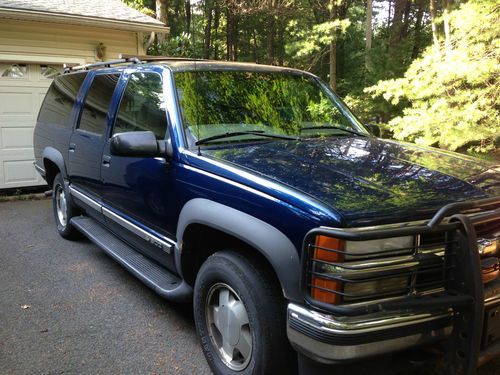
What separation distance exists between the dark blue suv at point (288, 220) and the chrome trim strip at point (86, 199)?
0.13 m

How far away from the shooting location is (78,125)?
16.2 ft

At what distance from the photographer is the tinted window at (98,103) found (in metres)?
4.32

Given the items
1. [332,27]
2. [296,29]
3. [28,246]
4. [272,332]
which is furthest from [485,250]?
[296,29]

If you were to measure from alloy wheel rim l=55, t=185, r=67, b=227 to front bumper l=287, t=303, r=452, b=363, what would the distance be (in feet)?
14.2

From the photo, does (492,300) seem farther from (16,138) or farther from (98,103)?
(16,138)

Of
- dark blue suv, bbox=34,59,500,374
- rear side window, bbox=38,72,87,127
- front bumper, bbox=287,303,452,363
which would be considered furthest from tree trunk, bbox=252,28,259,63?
front bumper, bbox=287,303,452,363

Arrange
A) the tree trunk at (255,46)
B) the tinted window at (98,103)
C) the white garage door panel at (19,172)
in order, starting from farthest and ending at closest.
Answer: the tree trunk at (255,46)
the white garage door panel at (19,172)
the tinted window at (98,103)

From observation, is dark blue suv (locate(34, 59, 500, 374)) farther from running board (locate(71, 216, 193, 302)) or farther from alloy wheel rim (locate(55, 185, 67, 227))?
alloy wheel rim (locate(55, 185, 67, 227))

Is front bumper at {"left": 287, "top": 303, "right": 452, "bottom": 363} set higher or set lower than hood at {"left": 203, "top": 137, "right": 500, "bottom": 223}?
lower

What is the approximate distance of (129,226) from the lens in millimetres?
3773

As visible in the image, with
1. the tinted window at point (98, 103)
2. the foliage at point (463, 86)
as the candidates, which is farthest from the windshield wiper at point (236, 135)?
the foliage at point (463, 86)

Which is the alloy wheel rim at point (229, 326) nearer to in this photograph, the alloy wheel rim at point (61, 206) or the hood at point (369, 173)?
the hood at point (369, 173)

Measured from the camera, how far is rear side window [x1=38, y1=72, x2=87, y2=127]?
5.33m

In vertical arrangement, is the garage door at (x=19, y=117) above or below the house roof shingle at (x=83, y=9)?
below
